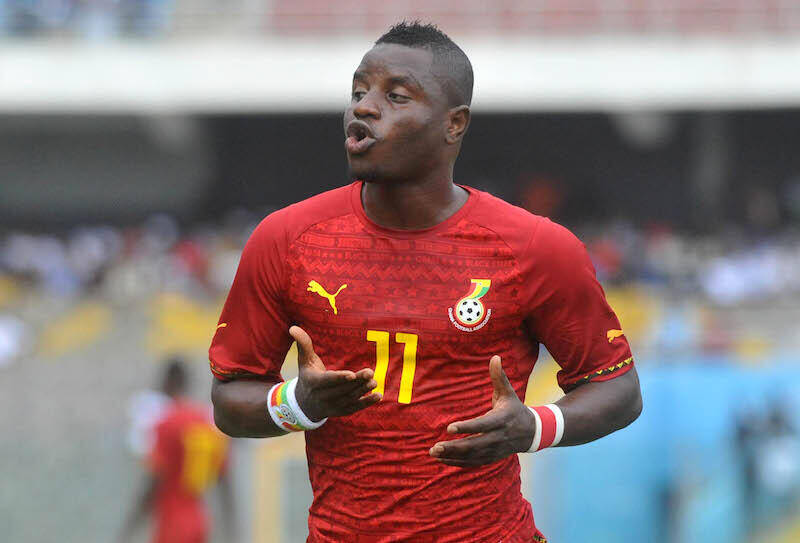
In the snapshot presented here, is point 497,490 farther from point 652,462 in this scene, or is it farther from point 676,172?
point 676,172

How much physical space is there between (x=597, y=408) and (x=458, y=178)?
20.7 m

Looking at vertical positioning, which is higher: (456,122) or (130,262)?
(130,262)

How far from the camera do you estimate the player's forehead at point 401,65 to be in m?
2.78

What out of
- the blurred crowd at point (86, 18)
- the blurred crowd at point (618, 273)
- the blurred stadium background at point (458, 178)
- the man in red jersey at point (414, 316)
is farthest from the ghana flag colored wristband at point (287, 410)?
the blurred crowd at point (86, 18)

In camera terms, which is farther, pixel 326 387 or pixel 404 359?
pixel 404 359

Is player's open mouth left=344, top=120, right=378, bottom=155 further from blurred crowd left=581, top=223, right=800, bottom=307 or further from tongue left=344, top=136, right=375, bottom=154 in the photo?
blurred crowd left=581, top=223, right=800, bottom=307

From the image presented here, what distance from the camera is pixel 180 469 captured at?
7086 mm

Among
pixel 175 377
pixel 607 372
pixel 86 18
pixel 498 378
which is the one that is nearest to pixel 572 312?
pixel 607 372

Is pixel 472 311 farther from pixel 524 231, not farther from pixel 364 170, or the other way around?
pixel 364 170

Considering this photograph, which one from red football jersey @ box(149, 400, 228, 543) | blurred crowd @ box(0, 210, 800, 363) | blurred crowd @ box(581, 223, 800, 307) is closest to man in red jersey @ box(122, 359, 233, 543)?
red football jersey @ box(149, 400, 228, 543)

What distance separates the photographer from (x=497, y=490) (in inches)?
115

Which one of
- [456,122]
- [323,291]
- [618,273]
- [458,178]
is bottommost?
[323,291]

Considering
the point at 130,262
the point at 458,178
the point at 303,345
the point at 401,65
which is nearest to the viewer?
the point at 303,345

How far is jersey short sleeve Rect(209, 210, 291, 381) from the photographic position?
9.61 ft
